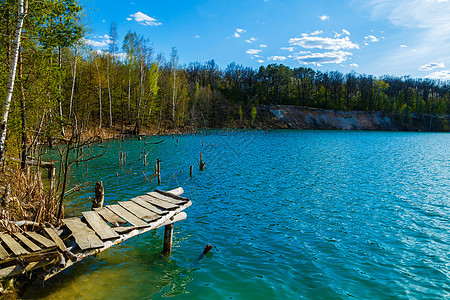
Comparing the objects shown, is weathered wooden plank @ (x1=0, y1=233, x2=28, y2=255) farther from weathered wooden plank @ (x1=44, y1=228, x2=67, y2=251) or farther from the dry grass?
weathered wooden plank @ (x1=44, y1=228, x2=67, y2=251)

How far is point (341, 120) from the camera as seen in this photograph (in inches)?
4353

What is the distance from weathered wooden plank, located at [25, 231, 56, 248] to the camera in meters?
5.92

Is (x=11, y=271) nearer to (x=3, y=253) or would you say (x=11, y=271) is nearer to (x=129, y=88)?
(x=3, y=253)

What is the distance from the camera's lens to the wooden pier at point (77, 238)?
5.50m

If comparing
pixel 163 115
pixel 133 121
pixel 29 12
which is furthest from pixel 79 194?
pixel 163 115

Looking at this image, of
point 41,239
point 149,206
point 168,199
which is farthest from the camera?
point 168,199

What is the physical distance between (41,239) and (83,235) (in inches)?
34.9

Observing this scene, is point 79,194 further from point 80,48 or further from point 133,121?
point 133,121

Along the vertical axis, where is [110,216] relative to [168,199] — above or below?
below

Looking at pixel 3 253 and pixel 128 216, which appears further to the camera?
pixel 128 216

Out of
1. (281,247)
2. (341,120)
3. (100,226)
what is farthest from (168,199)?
(341,120)

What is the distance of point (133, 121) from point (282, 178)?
44702 millimetres

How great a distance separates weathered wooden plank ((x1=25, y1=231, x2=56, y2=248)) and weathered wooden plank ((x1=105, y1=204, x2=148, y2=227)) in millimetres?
1917

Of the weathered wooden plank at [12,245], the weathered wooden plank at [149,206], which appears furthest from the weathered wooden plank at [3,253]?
the weathered wooden plank at [149,206]
